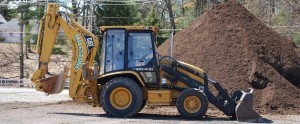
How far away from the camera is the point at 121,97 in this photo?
12.9m

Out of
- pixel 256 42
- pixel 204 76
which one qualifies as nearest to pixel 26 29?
pixel 256 42

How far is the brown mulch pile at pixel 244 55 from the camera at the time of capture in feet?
50.4

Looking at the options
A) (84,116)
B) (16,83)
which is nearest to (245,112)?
(84,116)

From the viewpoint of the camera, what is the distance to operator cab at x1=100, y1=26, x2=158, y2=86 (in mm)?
12867

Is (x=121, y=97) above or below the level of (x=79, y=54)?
below

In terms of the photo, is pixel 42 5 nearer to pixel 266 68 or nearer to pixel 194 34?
pixel 194 34

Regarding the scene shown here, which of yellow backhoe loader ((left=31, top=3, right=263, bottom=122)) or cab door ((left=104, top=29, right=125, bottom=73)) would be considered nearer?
yellow backhoe loader ((left=31, top=3, right=263, bottom=122))

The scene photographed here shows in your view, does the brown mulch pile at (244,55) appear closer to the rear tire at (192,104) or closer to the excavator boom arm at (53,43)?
the rear tire at (192,104)

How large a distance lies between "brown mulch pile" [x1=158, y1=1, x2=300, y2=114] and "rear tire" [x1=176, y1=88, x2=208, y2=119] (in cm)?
273

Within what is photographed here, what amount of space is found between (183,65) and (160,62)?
0.67 metres

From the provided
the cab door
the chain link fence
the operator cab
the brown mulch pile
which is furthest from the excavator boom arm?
the chain link fence

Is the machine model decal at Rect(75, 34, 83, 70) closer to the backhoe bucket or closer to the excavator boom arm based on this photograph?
the excavator boom arm

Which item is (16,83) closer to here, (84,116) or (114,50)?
(84,116)

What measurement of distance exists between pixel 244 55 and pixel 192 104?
4621 mm
